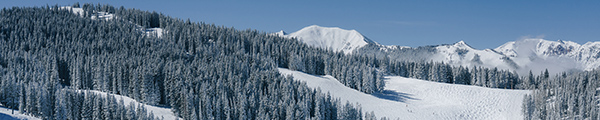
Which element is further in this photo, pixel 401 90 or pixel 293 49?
pixel 293 49

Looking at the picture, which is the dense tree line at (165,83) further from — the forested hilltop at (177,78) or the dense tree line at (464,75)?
the dense tree line at (464,75)

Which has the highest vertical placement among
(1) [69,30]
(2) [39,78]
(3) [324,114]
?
(1) [69,30]

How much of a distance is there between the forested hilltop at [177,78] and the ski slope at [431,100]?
18.9ft

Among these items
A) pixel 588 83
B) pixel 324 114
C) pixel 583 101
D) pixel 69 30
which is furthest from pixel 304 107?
pixel 69 30

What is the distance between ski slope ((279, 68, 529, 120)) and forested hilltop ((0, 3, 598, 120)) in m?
5.76

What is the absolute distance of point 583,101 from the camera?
116m

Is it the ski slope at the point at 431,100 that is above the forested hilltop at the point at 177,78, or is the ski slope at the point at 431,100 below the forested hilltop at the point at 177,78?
below

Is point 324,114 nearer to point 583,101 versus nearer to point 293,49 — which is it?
point 583,101

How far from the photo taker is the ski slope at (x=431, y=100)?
121250 mm


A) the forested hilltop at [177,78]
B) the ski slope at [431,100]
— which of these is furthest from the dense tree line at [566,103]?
the ski slope at [431,100]

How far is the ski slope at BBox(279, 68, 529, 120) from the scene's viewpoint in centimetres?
12125

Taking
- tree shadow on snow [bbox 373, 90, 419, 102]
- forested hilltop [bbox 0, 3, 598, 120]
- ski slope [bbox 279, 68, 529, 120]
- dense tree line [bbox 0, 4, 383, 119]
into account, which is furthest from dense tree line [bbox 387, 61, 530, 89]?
tree shadow on snow [bbox 373, 90, 419, 102]

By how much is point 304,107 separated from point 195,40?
104m

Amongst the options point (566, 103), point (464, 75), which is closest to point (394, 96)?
point (566, 103)
